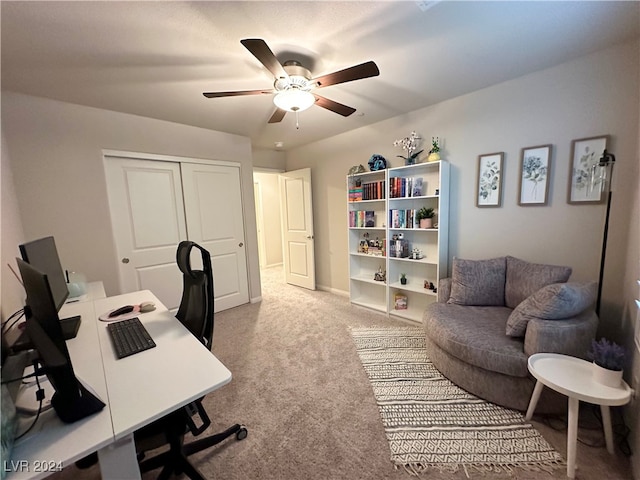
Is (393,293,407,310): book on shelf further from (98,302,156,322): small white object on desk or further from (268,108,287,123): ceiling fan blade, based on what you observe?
(98,302,156,322): small white object on desk

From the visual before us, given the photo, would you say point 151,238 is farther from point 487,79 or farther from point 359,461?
point 487,79

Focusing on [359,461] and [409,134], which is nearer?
[359,461]

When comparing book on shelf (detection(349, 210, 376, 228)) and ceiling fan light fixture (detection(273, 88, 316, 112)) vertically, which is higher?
ceiling fan light fixture (detection(273, 88, 316, 112))

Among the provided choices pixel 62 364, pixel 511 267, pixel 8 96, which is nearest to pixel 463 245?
pixel 511 267

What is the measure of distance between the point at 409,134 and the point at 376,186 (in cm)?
69

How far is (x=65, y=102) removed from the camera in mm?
2318

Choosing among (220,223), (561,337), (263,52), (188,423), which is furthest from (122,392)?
(220,223)

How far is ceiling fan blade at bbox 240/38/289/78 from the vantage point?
4.11 ft

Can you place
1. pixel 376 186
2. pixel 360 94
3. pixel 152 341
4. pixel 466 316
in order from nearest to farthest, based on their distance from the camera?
pixel 152 341 → pixel 466 316 → pixel 360 94 → pixel 376 186

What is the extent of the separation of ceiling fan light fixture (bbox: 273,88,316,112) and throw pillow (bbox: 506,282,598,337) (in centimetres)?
202

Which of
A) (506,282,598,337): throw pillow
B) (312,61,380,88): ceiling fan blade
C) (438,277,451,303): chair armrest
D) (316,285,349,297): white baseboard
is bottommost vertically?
(316,285,349,297): white baseboard

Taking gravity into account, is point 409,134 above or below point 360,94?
below

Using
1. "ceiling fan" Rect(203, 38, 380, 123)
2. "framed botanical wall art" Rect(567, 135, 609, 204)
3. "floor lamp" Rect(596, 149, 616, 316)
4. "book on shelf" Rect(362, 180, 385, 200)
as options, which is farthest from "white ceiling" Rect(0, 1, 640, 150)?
"book on shelf" Rect(362, 180, 385, 200)

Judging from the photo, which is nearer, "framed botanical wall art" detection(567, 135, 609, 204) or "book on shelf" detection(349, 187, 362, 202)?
"framed botanical wall art" detection(567, 135, 609, 204)
